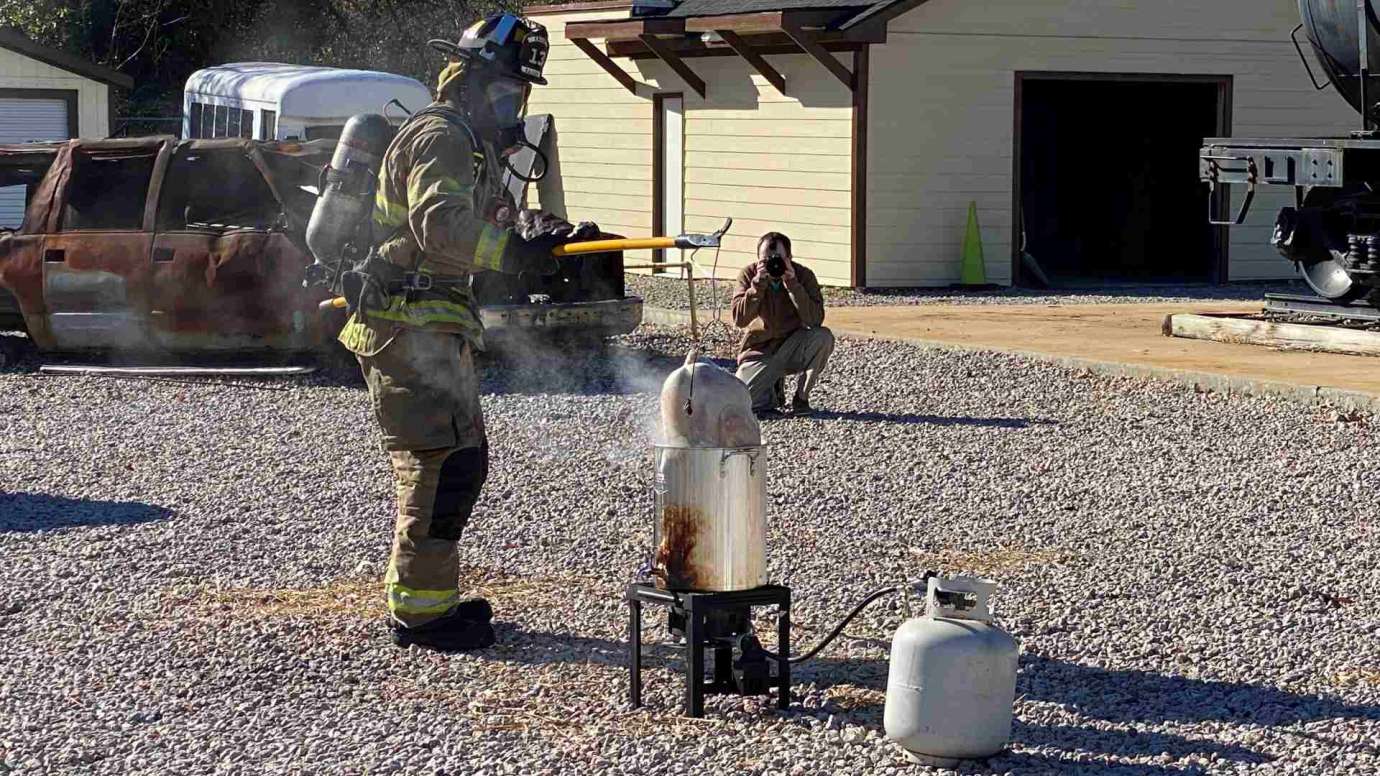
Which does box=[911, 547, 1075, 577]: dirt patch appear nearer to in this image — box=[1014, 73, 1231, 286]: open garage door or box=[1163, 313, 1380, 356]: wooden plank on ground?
box=[1163, 313, 1380, 356]: wooden plank on ground

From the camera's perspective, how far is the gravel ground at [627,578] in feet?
17.0

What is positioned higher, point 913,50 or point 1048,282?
point 913,50

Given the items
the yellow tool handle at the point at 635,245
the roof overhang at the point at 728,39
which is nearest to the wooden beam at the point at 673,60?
the roof overhang at the point at 728,39

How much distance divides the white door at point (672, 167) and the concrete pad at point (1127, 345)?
17.0 feet

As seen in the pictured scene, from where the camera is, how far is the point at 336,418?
439 inches

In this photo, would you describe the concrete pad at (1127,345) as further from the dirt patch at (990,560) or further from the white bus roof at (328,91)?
the white bus roof at (328,91)

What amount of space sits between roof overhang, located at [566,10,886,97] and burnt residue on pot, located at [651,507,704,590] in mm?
13313

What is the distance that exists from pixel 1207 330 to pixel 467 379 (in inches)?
377

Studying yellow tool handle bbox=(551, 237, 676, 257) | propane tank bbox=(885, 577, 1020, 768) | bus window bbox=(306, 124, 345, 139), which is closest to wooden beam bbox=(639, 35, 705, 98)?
bus window bbox=(306, 124, 345, 139)

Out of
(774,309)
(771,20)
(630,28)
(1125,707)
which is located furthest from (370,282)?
(630,28)

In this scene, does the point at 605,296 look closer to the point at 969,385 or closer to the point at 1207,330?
the point at 969,385

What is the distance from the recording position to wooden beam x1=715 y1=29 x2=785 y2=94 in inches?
770

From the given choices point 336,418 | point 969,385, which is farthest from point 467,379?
point 969,385

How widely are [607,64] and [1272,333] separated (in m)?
10.4
